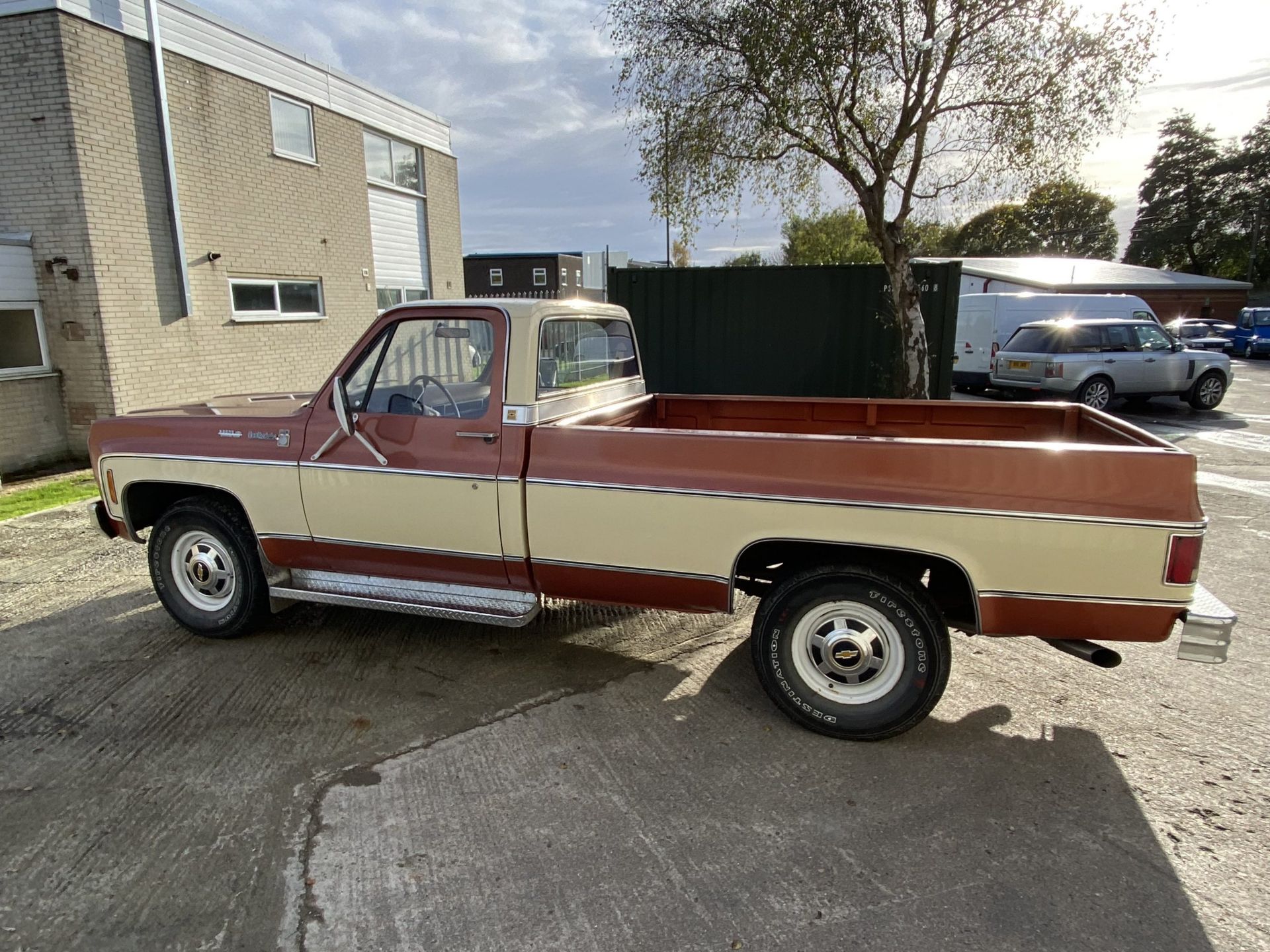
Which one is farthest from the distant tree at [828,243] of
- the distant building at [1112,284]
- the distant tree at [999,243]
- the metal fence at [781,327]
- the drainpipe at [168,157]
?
the drainpipe at [168,157]

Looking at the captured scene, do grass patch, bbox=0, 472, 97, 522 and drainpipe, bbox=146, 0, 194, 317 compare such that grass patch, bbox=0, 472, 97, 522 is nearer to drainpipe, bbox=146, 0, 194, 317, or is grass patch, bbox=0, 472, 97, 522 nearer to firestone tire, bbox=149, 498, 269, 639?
drainpipe, bbox=146, 0, 194, 317

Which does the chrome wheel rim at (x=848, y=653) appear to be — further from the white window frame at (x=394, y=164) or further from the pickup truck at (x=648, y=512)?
the white window frame at (x=394, y=164)

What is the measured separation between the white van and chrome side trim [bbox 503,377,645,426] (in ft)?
45.4

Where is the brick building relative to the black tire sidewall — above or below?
above

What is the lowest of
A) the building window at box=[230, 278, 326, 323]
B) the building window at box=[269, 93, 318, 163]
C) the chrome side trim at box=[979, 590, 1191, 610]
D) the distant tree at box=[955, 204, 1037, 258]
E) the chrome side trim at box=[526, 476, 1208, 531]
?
the chrome side trim at box=[979, 590, 1191, 610]

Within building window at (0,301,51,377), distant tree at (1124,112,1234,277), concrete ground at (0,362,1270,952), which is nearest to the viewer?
concrete ground at (0,362,1270,952)

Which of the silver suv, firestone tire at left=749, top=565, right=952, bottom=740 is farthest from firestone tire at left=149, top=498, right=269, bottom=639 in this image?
the silver suv

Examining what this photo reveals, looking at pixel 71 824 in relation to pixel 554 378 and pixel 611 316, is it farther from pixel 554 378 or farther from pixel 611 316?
pixel 611 316

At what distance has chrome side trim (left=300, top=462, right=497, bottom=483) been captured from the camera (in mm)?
3768

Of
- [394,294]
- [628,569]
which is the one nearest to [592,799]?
[628,569]

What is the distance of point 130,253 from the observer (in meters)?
9.68

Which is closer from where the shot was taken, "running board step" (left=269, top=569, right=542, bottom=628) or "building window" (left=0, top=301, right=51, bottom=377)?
"running board step" (left=269, top=569, right=542, bottom=628)

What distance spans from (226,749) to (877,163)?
32.4 ft

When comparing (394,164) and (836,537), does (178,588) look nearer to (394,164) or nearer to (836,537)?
(836,537)
